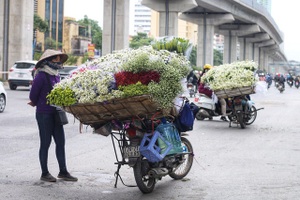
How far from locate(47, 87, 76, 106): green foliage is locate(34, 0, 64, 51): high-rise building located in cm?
8707

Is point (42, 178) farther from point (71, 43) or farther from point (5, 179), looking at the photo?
point (71, 43)

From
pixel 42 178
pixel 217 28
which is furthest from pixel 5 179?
pixel 217 28

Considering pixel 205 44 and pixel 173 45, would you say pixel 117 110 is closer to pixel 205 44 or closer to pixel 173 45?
pixel 173 45

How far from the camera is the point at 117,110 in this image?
7527 mm

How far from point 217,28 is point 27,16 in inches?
1810

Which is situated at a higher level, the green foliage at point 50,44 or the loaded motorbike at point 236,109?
the green foliage at point 50,44

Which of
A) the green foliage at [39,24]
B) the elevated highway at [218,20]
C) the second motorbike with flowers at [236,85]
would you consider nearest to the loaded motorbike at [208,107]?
the second motorbike with flowers at [236,85]

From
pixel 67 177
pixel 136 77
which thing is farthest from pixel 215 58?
pixel 136 77

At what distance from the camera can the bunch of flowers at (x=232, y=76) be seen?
16.4 metres

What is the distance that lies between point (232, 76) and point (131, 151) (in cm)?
914

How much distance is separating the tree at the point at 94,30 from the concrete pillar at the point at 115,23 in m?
63.6

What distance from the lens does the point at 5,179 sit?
8508mm

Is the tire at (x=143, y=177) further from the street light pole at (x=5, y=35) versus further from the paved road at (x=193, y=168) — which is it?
the street light pole at (x=5, y=35)

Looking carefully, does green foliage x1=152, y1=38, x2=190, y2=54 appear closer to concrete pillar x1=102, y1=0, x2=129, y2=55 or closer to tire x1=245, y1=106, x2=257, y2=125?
tire x1=245, y1=106, x2=257, y2=125
